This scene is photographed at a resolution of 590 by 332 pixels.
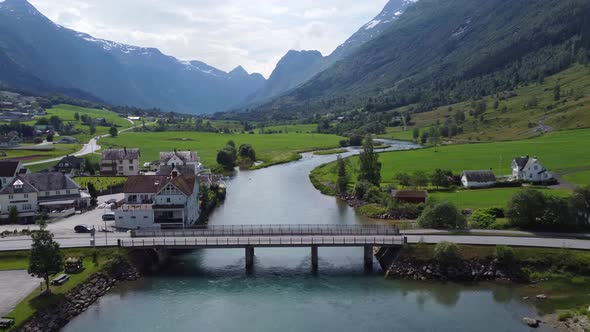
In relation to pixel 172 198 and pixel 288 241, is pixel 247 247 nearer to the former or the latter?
pixel 288 241

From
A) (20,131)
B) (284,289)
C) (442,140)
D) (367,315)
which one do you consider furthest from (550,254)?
(20,131)

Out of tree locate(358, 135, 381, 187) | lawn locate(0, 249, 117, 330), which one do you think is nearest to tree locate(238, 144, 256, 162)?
tree locate(358, 135, 381, 187)

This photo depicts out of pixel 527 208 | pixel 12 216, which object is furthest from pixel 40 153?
pixel 527 208

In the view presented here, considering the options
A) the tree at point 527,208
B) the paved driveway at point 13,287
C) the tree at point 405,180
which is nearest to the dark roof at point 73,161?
the paved driveway at point 13,287

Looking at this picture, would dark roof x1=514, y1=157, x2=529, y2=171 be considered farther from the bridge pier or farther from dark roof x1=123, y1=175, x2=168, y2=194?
dark roof x1=123, y1=175, x2=168, y2=194

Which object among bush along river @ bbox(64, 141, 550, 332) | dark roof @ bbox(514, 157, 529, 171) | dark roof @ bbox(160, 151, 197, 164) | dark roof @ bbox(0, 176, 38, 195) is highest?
dark roof @ bbox(160, 151, 197, 164)

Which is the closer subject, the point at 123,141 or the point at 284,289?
the point at 284,289

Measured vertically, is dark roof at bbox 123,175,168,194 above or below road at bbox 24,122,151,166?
below
